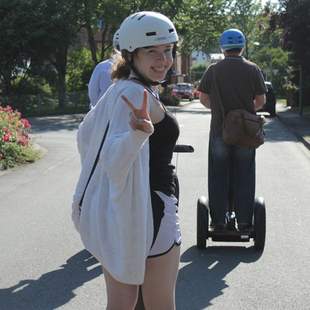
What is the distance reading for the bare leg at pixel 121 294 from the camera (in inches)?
107

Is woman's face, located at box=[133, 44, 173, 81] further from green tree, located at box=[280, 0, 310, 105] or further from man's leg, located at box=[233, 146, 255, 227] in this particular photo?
green tree, located at box=[280, 0, 310, 105]

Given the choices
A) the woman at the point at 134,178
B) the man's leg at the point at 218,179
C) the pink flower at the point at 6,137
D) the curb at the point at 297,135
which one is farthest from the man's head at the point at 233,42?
the curb at the point at 297,135

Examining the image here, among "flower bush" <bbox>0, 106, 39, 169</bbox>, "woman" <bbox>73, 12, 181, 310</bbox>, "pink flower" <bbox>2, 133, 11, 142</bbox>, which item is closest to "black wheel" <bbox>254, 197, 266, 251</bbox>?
"woman" <bbox>73, 12, 181, 310</bbox>

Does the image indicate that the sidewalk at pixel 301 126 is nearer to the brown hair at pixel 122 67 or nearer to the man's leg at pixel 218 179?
the man's leg at pixel 218 179

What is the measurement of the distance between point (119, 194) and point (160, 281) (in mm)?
A: 483

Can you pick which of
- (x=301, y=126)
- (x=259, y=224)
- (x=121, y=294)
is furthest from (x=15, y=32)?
(x=121, y=294)

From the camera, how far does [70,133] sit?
63.6ft

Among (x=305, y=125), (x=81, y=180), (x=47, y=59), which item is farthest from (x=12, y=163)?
(x=47, y=59)

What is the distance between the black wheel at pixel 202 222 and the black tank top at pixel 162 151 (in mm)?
2882

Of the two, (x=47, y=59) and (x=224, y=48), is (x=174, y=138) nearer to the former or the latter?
(x=224, y=48)

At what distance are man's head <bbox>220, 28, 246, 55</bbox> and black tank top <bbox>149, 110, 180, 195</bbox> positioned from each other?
9.50ft

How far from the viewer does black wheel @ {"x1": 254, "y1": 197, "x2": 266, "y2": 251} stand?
555 centimetres

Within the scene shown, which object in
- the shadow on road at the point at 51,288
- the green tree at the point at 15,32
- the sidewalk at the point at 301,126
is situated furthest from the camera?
the green tree at the point at 15,32

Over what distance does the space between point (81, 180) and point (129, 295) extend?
534mm
